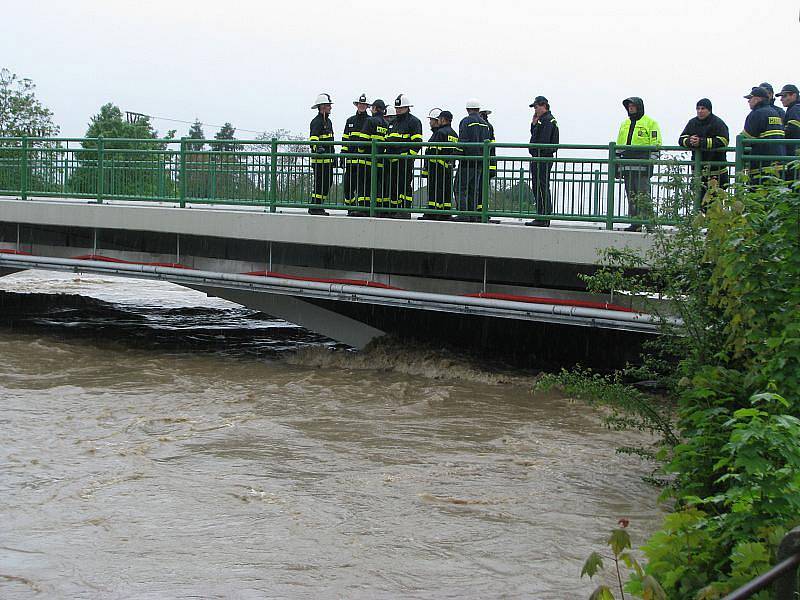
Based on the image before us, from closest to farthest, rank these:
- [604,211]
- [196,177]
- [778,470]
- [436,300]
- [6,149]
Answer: [778,470] < [604,211] < [436,300] < [196,177] < [6,149]

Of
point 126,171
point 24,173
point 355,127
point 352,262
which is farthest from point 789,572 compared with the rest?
point 24,173

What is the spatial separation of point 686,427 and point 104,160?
35.6 ft

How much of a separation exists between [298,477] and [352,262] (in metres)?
5.31

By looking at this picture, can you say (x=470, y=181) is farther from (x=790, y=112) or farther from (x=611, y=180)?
(x=790, y=112)

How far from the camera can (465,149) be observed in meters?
12.9

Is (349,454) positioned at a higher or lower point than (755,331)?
lower

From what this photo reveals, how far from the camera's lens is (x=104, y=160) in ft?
50.8

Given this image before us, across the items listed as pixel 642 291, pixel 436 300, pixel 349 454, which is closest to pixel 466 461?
pixel 349 454

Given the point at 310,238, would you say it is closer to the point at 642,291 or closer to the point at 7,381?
the point at 7,381

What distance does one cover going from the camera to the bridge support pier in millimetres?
15273

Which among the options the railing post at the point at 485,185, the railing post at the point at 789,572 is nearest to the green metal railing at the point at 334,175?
the railing post at the point at 485,185

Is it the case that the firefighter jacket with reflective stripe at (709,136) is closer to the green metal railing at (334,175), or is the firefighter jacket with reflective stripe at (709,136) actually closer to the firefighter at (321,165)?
the green metal railing at (334,175)

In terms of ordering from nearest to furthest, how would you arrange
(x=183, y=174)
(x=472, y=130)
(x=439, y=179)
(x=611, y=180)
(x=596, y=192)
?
(x=611, y=180) < (x=596, y=192) < (x=439, y=179) < (x=472, y=130) < (x=183, y=174)

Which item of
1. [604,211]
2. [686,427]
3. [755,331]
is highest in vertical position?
[604,211]
